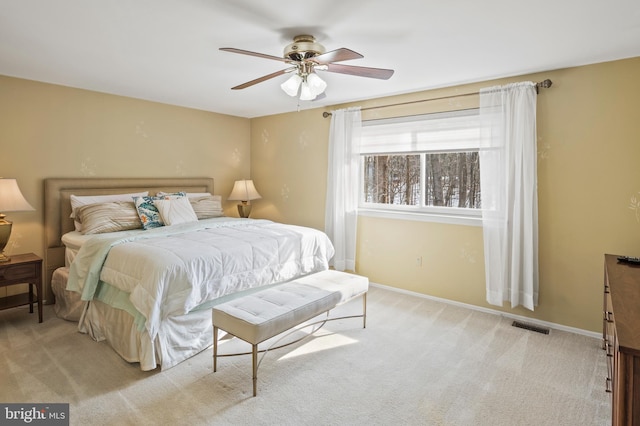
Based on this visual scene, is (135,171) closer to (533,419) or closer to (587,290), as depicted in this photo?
(533,419)

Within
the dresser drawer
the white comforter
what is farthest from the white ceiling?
the dresser drawer

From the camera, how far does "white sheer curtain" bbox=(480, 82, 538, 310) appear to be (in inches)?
125

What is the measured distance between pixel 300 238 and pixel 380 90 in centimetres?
182

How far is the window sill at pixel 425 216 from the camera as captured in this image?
3.65 meters

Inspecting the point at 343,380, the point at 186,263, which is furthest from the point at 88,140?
the point at 343,380

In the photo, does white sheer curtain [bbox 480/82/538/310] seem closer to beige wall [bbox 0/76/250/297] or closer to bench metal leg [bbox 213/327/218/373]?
bench metal leg [bbox 213/327/218/373]

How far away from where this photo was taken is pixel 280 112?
204 inches

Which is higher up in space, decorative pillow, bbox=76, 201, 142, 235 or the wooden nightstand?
decorative pillow, bbox=76, 201, 142, 235

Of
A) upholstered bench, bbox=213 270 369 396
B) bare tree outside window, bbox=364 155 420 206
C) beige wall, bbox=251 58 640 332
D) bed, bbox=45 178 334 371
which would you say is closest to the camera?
upholstered bench, bbox=213 270 369 396

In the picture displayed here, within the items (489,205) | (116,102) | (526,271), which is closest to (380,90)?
(489,205)

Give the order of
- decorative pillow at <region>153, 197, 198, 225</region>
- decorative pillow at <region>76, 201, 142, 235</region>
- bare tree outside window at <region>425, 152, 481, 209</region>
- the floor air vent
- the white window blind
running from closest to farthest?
the floor air vent, decorative pillow at <region>76, 201, 142, 235</region>, the white window blind, bare tree outside window at <region>425, 152, 481, 209</region>, decorative pillow at <region>153, 197, 198, 225</region>

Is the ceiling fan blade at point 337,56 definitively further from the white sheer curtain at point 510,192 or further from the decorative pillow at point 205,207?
the decorative pillow at point 205,207

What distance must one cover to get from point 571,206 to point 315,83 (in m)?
2.42

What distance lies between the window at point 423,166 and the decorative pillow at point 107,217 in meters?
2.63
